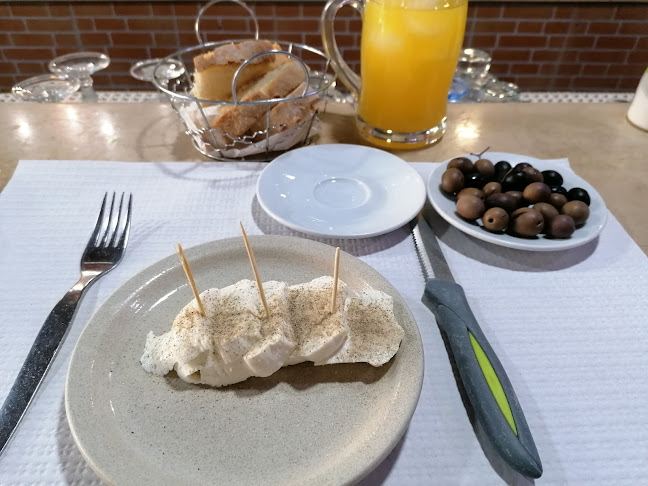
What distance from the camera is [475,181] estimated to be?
32.4 inches

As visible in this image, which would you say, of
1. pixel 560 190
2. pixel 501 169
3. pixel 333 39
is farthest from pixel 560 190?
pixel 333 39

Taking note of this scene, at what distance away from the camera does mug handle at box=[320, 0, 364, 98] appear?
38.8 inches

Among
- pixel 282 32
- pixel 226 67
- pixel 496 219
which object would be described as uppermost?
pixel 226 67

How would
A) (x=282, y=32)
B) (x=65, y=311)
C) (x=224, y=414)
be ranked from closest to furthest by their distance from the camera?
(x=224, y=414) → (x=65, y=311) → (x=282, y=32)

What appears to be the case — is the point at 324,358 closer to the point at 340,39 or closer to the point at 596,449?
the point at 596,449

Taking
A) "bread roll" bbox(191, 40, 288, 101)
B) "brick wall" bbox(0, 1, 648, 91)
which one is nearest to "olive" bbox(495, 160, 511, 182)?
"bread roll" bbox(191, 40, 288, 101)

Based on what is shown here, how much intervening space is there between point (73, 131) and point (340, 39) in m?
1.53

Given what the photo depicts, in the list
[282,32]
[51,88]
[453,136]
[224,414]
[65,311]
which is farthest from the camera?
[282,32]

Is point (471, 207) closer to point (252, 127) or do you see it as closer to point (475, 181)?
point (475, 181)

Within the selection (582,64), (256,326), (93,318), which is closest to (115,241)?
(93,318)

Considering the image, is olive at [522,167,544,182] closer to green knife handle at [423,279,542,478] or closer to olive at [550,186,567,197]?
olive at [550,186,567,197]

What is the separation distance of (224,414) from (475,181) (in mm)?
570

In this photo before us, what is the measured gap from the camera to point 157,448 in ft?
1.50

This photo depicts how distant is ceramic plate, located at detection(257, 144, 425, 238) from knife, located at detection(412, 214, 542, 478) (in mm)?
151
